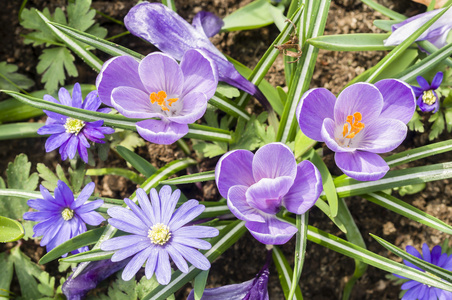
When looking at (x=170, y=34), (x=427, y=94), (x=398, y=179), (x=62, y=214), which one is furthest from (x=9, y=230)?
(x=427, y=94)

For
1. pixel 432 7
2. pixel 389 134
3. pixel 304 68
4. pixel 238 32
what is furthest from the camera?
pixel 238 32

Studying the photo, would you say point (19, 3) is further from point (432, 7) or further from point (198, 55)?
point (432, 7)

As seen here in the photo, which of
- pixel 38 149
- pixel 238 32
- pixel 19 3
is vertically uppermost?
pixel 238 32

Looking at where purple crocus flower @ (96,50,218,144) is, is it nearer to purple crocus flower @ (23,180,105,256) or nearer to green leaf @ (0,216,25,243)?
purple crocus flower @ (23,180,105,256)

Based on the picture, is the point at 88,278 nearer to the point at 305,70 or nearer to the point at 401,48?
the point at 305,70

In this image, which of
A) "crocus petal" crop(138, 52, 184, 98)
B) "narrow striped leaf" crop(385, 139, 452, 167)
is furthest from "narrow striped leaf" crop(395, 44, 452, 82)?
"crocus petal" crop(138, 52, 184, 98)

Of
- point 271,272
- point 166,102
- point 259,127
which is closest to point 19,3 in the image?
point 166,102

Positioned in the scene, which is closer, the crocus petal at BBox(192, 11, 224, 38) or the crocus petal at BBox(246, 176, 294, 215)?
the crocus petal at BBox(246, 176, 294, 215)
